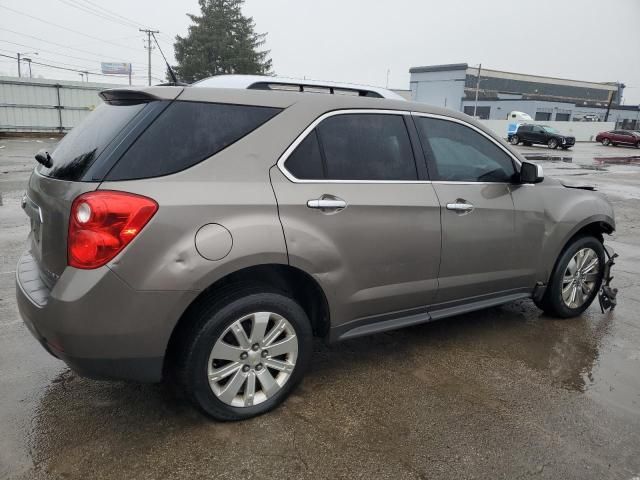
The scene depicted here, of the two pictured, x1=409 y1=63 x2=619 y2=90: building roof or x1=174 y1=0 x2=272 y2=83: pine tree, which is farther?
x1=409 y1=63 x2=619 y2=90: building roof

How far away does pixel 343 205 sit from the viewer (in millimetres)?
2842

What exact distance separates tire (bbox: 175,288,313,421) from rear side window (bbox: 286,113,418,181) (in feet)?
2.44

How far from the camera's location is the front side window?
3375 mm

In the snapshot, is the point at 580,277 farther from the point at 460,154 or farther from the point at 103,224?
the point at 103,224

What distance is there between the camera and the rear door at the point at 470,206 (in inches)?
132

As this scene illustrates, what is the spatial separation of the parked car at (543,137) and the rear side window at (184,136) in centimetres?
3487

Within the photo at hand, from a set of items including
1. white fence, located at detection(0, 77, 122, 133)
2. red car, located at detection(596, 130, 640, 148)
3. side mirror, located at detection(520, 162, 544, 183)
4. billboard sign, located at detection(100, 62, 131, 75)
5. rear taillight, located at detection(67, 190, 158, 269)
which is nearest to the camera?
rear taillight, located at detection(67, 190, 158, 269)

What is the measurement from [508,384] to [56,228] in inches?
111

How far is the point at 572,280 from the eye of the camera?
4297 millimetres

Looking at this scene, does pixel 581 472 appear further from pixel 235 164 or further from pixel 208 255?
pixel 235 164

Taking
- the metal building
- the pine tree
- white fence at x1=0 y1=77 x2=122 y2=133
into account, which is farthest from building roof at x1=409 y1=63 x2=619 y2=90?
white fence at x1=0 y1=77 x2=122 y2=133

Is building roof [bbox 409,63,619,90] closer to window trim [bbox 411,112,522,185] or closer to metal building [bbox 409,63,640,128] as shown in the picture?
metal building [bbox 409,63,640,128]

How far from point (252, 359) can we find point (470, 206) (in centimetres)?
180

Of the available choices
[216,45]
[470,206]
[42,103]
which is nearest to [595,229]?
[470,206]
